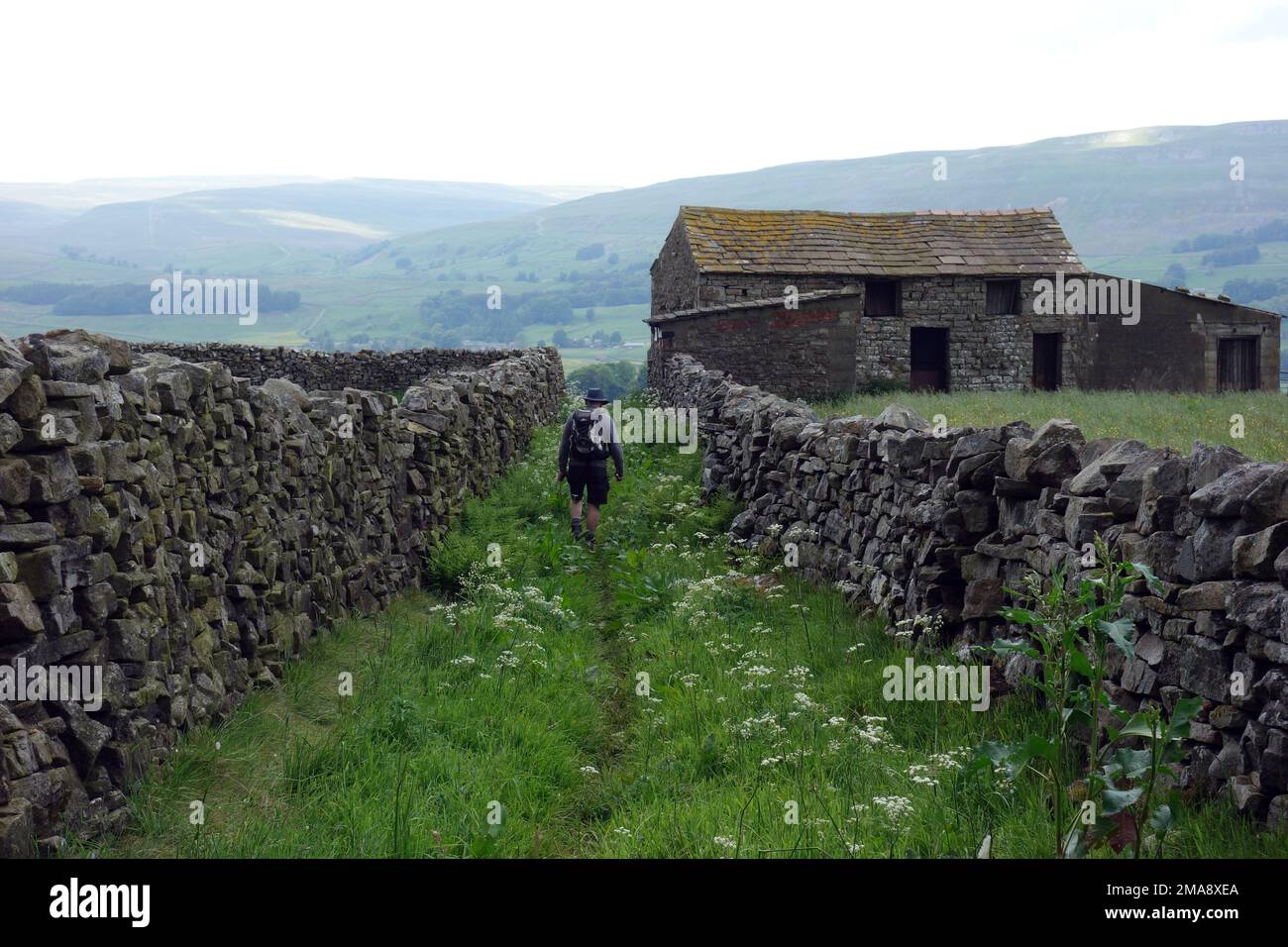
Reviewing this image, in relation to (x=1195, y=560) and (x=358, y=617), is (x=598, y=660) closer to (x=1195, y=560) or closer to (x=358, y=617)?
(x=358, y=617)

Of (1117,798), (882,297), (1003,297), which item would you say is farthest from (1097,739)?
(1003,297)

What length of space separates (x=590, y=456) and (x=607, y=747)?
6.44 meters

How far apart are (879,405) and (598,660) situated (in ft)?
48.0

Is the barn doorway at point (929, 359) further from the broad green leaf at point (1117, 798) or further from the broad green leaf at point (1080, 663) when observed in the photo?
the broad green leaf at point (1117, 798)

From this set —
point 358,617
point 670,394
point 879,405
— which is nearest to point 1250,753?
point 358,617

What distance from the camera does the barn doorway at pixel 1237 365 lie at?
30500 millimetres

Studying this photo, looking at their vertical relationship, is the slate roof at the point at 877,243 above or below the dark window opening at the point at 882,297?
above

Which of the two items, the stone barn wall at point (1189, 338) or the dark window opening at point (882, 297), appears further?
the dark window opening at point (882, 297)

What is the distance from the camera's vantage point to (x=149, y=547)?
5844 mm

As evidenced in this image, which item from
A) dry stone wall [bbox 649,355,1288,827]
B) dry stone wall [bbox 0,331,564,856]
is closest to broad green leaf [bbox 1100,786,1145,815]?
dry stone wall [bbox 649,355,1288,827]

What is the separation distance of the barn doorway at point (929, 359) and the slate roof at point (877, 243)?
6.58 ft

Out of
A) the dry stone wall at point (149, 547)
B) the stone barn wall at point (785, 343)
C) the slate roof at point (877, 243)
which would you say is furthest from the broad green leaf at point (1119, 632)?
the slate roof at point (877, 243)

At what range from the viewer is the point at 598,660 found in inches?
332

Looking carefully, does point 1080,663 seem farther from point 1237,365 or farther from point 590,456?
point 1237,365
